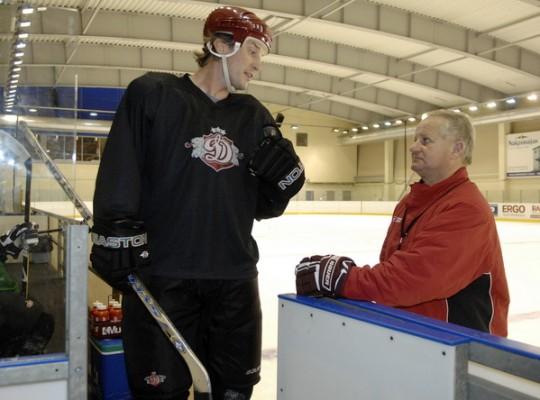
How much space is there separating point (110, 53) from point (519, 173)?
40.7 feet

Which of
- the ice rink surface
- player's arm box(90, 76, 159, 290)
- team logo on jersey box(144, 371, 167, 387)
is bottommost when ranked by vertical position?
the ice rink surface

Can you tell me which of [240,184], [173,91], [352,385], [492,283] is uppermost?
[173,91]

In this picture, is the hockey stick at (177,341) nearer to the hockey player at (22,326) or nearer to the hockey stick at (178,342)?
the hockey stick at (178,342)

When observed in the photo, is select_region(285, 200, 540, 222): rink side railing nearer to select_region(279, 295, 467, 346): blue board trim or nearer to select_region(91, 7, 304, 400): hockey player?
select_region(91, 7, 304, 400): hockey player

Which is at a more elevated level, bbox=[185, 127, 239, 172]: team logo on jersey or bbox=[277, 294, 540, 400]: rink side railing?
bbox=[185, 127, 239, 172]: team logo on jersey

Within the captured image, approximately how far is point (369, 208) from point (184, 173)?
15708 millimetres

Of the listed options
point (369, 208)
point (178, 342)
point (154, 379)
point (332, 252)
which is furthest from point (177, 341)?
point (369, 208)

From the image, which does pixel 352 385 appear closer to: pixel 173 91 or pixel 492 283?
pixel 492 283

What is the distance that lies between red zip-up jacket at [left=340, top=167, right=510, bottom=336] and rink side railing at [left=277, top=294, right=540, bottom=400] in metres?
0.14

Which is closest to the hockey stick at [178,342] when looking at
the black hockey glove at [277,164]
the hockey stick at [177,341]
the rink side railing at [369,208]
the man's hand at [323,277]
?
the hockey stick at [177,341]

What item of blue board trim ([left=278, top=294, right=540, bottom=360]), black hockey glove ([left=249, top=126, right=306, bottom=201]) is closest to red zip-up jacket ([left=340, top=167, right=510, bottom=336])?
blue board trim ([left=278, top=294, right=540, bottom=360])

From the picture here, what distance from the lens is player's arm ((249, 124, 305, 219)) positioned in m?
1.39

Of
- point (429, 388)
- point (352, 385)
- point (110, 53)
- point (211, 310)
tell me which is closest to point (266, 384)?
point (211, 310)

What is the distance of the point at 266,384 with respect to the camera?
7.48ft
